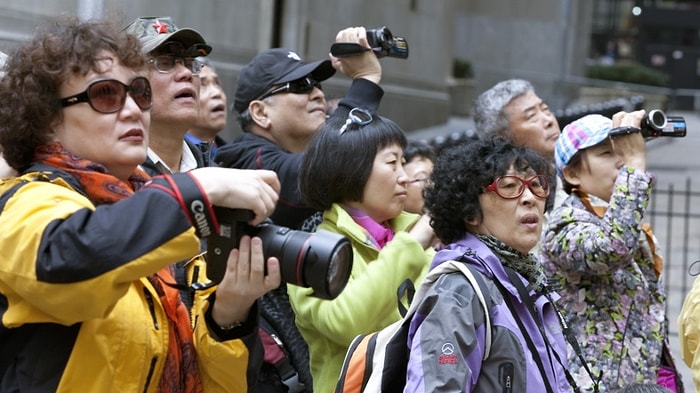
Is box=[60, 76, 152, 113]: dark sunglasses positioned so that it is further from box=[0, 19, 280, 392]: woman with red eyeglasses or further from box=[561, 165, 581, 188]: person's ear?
box=[561, 165, 581, 188]: person's ear

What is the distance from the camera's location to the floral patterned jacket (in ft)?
15.7

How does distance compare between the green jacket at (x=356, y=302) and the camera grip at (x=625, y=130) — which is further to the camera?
the camera grip at (x=625, y=130)

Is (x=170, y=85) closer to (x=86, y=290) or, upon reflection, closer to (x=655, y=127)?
(x=86, y=290)

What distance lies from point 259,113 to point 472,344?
2.40m

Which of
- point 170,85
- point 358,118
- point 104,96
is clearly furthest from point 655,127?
point 104,96

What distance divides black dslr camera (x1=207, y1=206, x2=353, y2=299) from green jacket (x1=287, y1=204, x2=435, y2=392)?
1.17 meters

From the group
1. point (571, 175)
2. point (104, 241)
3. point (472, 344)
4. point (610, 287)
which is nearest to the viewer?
point (104, 241)

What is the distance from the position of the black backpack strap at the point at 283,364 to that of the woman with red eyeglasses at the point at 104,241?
1.38m

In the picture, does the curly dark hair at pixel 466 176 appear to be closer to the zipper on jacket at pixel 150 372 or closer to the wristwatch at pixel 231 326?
the wristwatch at pixel 231 326

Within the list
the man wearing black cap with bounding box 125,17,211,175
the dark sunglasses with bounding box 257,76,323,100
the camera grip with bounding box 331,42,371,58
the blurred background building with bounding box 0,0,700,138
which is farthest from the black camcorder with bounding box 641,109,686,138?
the blurred background building with bounding box 0,0,700,138

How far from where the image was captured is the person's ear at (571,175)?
538cm

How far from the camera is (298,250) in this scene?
9.25 feet

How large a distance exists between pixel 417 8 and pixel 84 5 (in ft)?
49.6

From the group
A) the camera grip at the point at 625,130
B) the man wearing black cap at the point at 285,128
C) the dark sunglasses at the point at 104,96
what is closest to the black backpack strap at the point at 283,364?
the man wearing black cap at the point at 285,128
